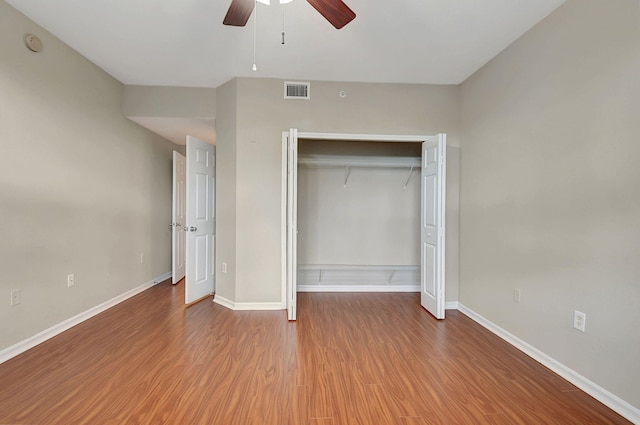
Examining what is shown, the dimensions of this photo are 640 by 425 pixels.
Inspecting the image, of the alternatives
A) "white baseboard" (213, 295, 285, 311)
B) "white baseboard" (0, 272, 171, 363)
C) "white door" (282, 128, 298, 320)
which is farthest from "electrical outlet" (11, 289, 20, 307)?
"white door" (282, 128, 298, 320)

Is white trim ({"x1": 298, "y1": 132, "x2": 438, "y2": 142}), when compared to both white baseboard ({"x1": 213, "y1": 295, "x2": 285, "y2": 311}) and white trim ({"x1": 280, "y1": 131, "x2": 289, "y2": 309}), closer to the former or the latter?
white trim ({"x1": 280, "y1": 131, "x2": 289, "y2": 309})

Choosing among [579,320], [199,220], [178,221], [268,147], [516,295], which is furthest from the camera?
[178,221]

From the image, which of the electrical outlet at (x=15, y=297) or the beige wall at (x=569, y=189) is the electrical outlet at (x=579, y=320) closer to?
the beige wall at (x=569, y=189)

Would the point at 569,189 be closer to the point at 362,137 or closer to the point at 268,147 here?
the point at 362,137

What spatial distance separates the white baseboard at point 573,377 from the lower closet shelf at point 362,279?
1186 mm

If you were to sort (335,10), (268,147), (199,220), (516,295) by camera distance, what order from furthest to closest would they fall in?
1. (199,220)
2. (268,147)
3. (516,295)
4. (335,10)

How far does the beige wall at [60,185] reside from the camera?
6.70 feet

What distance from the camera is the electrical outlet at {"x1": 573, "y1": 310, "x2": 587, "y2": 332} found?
5.81 ft

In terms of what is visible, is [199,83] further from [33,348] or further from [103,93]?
[33,348]

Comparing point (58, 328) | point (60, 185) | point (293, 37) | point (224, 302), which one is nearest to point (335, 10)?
point (293, 37)

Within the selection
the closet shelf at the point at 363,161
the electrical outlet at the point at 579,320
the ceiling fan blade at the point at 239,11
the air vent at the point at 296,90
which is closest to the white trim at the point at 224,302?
the closet shelf at the point at 363,161

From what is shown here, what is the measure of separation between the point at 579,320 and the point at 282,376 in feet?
6.64

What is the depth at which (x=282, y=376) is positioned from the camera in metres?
1.85

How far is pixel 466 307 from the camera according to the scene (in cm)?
298
